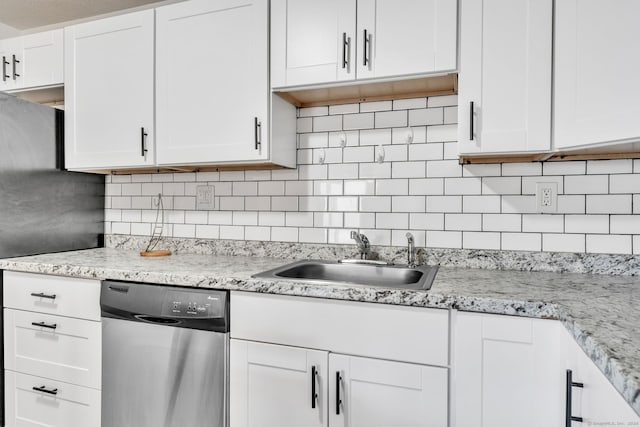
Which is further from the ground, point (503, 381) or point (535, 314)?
point (535, 314)

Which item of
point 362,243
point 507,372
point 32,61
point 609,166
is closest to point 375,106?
point 362,243

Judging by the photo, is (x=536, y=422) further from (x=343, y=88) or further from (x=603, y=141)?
(x=343, y=88)

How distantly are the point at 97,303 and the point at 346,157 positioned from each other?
1.30 m

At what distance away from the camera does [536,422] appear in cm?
113

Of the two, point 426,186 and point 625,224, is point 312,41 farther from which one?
point 625,224

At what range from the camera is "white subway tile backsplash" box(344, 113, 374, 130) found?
193cm

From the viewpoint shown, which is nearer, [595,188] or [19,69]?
[595,188]

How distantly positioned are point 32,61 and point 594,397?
2906 millimetres

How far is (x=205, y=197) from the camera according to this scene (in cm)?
224

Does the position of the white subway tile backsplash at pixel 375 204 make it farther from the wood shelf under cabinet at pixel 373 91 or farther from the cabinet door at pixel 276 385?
the cabinet door at pixel 276 385

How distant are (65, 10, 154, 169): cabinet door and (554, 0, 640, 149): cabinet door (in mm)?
1799

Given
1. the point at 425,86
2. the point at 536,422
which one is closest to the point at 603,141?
the point at 425,86

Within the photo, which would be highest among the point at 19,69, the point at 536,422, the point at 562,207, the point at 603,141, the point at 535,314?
the point at 19,69

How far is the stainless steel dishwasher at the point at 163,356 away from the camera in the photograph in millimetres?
1473
